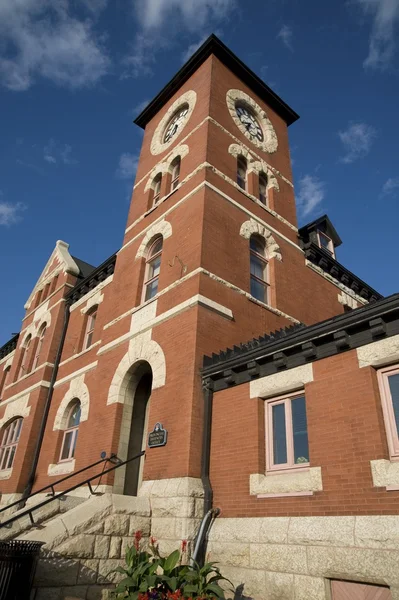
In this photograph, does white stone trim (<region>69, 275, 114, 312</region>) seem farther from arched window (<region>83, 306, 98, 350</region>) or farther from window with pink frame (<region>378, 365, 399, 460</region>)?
window with pink frame (<region>378, 365, 399, 460</region>)

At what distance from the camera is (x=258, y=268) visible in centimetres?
1335

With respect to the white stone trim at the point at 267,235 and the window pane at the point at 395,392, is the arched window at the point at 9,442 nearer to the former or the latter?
the white stone trim at the point at 267,235

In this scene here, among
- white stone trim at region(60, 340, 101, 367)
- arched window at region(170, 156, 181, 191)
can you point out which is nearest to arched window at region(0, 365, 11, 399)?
white stone trim at region(60, 340, 101, 367)

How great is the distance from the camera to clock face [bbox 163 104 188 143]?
1618 cm

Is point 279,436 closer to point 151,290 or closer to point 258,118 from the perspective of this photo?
point 151,290

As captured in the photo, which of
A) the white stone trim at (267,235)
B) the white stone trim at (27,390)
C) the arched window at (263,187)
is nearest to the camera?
the white stone trim at (267,235)

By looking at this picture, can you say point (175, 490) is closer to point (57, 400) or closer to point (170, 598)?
point (170, 598)

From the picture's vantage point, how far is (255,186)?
581 inches

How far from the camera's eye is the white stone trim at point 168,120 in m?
15.7

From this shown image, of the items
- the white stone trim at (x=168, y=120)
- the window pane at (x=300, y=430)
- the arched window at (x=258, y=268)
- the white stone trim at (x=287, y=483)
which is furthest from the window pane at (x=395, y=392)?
the white stone trim at (x=168, y=120)

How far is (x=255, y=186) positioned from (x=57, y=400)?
34.2ft

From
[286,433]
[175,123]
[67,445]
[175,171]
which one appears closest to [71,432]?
[67,445]

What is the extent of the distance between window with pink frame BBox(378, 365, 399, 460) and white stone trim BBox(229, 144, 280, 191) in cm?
1003

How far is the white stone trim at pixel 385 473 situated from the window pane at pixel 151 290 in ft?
26.2
